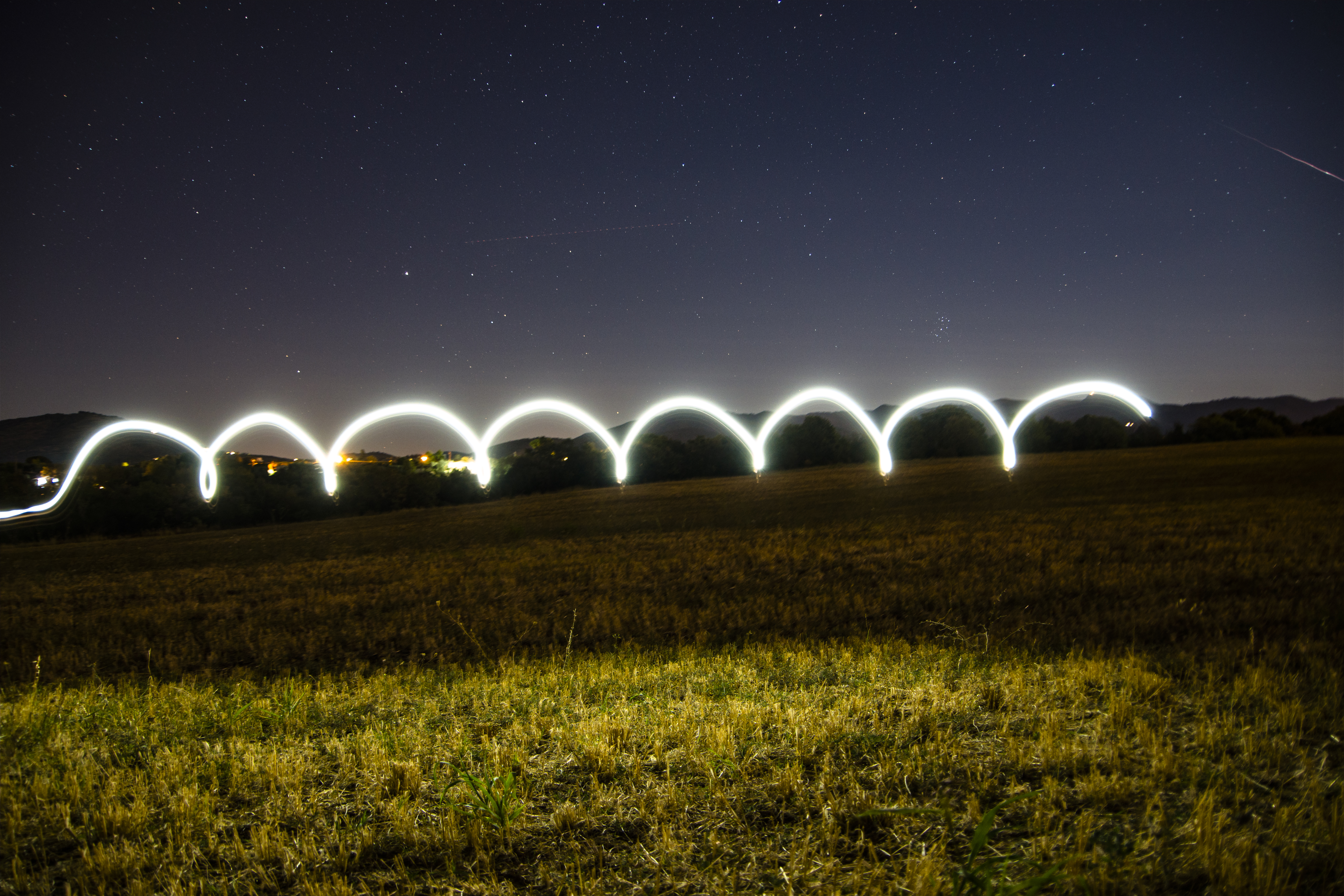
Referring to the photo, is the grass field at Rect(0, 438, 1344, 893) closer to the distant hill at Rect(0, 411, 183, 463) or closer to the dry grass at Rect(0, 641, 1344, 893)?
the dry grass at Rect(0, 641, 1344, 893)

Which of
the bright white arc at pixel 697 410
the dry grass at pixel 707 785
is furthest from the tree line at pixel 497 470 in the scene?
the dry grass at pixel 707 785

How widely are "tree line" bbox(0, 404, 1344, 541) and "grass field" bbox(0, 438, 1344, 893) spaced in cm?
5115

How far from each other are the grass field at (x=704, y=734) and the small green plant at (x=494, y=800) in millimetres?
25

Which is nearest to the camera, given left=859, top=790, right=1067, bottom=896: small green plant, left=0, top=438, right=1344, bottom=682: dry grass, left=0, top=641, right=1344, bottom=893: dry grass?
left=859, top=790, right=1067, bottom=896: small green plant

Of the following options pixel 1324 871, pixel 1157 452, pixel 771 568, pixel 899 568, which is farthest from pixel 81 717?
pixel 1157 452

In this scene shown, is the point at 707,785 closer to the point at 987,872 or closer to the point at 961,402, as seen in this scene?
the point at 987,872

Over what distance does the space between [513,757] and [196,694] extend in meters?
5.12

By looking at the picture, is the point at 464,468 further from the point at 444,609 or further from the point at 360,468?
the point at 444,609

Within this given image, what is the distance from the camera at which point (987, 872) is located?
3549mm

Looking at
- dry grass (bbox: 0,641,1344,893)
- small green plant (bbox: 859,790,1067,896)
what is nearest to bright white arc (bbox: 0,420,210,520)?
dry grass (bbox: 0,641,1344,893)

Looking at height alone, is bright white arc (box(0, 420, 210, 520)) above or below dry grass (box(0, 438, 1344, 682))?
above

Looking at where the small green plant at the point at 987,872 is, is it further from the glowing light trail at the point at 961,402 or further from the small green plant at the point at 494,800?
the glowing light trail at the point at 961,402

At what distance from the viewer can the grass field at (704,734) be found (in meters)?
3.95

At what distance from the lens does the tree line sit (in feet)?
197
